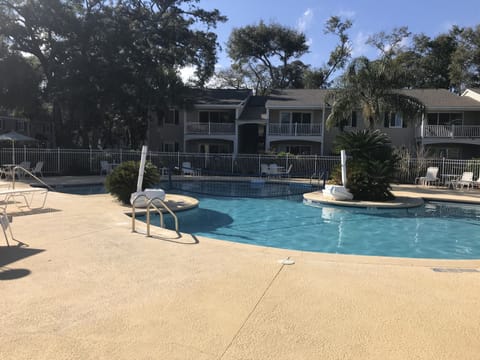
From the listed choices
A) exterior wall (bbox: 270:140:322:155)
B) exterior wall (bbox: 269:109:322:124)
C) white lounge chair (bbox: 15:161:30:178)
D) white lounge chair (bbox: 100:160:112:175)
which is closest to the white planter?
white lounge chair (bbox: 100:160:112:175)

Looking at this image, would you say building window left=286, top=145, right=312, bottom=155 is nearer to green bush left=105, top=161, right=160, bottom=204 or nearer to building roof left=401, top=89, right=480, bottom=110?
building roof left=401, top=89, right=480, bottom=110

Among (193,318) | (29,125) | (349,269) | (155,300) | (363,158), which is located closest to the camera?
(193,318)

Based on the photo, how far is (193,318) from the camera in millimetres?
3959

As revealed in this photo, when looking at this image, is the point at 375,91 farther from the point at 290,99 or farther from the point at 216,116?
the point at 216,116

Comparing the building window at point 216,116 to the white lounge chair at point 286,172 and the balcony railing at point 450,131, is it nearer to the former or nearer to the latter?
the white lounge chair at point 286,172

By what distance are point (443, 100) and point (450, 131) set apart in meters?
3.33

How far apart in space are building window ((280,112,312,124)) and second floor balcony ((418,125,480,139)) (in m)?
8.60

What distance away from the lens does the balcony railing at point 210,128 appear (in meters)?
30.8

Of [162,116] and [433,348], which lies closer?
[433,348]

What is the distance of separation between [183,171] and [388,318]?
22.0m

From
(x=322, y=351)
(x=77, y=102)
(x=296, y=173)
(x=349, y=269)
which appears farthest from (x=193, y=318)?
(x=77, y=102)

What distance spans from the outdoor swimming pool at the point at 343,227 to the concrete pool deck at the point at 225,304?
9.55 ft

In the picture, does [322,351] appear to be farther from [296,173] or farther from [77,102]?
[77,102]

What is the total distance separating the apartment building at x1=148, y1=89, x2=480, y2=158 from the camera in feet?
92.4
